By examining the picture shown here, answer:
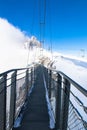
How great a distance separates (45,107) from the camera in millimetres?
6645

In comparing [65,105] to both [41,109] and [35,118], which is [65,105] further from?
[41,109]

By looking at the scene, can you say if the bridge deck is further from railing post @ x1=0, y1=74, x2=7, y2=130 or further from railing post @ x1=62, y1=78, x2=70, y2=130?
railing post @ x1=62, y1=78, x2=70, y2=130

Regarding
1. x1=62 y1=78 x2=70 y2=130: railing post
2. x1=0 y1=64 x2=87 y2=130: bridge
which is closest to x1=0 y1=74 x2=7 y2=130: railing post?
x1=0 y1=64 x2=87 y2=130: bridge

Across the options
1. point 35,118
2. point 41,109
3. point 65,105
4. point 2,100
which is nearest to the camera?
point 65,105

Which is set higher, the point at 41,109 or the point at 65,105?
the point at 65,105

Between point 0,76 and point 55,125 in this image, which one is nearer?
point 0,76

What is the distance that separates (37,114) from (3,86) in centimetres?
248

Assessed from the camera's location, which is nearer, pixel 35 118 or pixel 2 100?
pixel 2 100

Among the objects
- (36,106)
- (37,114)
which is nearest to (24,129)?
(37,114)

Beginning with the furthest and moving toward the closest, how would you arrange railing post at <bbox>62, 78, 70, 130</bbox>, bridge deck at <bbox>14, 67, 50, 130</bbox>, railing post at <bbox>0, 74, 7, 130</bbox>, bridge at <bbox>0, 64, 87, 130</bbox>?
1. bridge deck at <bbox>14, 67, 50, 130</bbox>
2. railing post at <bbox>0, 74, 7, 130</bbox>
3. railing post at <bbox>62, 78, 70, 130</bbox>
4. bridge at <bbox>0, 64, 87, 130</bbox>

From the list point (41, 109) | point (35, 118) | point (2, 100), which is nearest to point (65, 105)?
point (2, 100)

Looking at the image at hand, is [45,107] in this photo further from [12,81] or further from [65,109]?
[65,109]

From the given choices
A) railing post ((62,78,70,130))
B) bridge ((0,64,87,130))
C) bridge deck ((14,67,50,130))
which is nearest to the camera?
bridge ((0,64,87,130))

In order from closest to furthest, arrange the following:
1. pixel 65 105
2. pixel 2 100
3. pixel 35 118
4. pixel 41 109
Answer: pixel 65 105
pixel 2 100
pixel 35 118
pixel 41 109
